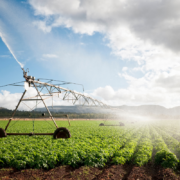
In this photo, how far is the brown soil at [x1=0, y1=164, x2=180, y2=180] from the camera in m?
7.59

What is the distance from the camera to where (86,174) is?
26.0 ft

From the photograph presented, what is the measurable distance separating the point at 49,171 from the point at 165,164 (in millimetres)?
7202

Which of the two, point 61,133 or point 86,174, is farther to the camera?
point 61,133

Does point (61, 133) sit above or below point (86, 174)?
above

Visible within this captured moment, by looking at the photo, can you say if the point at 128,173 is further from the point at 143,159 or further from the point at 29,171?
the point at 29,171

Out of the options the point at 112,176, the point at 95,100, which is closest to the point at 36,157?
the point at 112,176

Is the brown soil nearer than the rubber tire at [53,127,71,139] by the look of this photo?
Yes

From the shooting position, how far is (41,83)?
18828 millimetres

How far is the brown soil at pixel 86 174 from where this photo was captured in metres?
7.59

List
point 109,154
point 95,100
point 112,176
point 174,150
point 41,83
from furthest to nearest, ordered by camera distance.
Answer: point 95,100, point 41,83, point 174,150, point 109,154, point 112,176

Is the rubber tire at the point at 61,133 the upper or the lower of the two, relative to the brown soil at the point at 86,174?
upper

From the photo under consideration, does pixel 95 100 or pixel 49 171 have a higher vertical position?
pixel 95 100

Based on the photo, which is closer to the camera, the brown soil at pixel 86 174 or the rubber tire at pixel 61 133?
the brown soil at pixel 86 174

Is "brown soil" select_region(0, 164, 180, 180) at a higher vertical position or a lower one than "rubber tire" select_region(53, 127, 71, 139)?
lower
